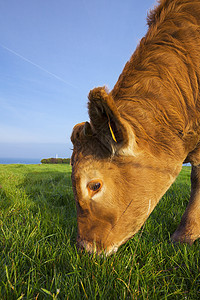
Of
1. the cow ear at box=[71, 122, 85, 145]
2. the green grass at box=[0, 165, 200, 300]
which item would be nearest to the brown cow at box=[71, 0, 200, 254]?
the cow ear at box=[71, 122, 85, 145]

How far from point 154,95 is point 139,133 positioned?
0.46 m

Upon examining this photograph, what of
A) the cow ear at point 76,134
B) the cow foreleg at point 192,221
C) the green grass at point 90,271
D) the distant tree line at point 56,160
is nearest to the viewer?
the green grass at point 90,271

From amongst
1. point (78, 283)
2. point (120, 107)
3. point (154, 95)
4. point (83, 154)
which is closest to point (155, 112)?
point (154, 95)

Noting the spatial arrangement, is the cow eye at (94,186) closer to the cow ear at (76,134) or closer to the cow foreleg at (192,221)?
the cow ear at (76,134)

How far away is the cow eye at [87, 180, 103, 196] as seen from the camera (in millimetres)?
2039

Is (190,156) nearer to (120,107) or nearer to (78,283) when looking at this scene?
(120,107)

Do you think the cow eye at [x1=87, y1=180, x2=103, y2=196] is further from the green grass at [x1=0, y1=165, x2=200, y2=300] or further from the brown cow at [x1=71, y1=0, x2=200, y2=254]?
the green grass at [x1=0, y1=165, x2=200, y2=300]

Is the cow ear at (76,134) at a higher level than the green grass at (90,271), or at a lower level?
higher

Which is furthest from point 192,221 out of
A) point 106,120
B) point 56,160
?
point 56,160

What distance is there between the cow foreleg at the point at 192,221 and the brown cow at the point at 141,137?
75 centimetres

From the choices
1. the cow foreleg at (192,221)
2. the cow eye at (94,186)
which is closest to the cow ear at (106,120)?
the cow eye at (94,186)

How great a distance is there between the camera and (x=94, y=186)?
6.73 feet

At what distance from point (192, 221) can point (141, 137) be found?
4.78ft

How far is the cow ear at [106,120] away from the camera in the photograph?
65.0 inches
